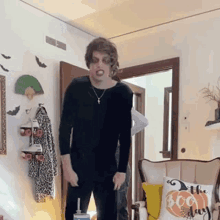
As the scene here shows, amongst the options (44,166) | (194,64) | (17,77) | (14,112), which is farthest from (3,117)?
(194,64)

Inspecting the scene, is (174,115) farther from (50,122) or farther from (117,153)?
(117,153)

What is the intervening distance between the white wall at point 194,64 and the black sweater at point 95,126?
1.71m

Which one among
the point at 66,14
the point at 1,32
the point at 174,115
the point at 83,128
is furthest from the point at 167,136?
the point at 83,128

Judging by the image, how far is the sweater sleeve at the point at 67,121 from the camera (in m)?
1.09

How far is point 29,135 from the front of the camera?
2217 mm

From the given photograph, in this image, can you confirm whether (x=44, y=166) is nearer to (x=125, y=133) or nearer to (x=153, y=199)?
(x=153, y=199)

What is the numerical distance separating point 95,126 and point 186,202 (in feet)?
3.75

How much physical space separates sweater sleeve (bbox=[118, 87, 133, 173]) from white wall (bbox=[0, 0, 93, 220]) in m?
1.44

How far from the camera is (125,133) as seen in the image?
3.71ft

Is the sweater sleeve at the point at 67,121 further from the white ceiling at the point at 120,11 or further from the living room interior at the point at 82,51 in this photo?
the white ceiling at the point at 120,11

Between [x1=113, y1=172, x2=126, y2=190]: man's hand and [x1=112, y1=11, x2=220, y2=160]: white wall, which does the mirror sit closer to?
[x1=112, y1=11, x2=220, y2=160]: white wall

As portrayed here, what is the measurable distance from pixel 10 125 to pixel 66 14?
1.27 metres

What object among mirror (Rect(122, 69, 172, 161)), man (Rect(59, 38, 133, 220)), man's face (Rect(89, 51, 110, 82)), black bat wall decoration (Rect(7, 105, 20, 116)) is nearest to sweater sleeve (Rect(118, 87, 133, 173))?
man (Rect(59, 38, 133, 220))

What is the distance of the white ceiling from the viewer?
2.42 m
